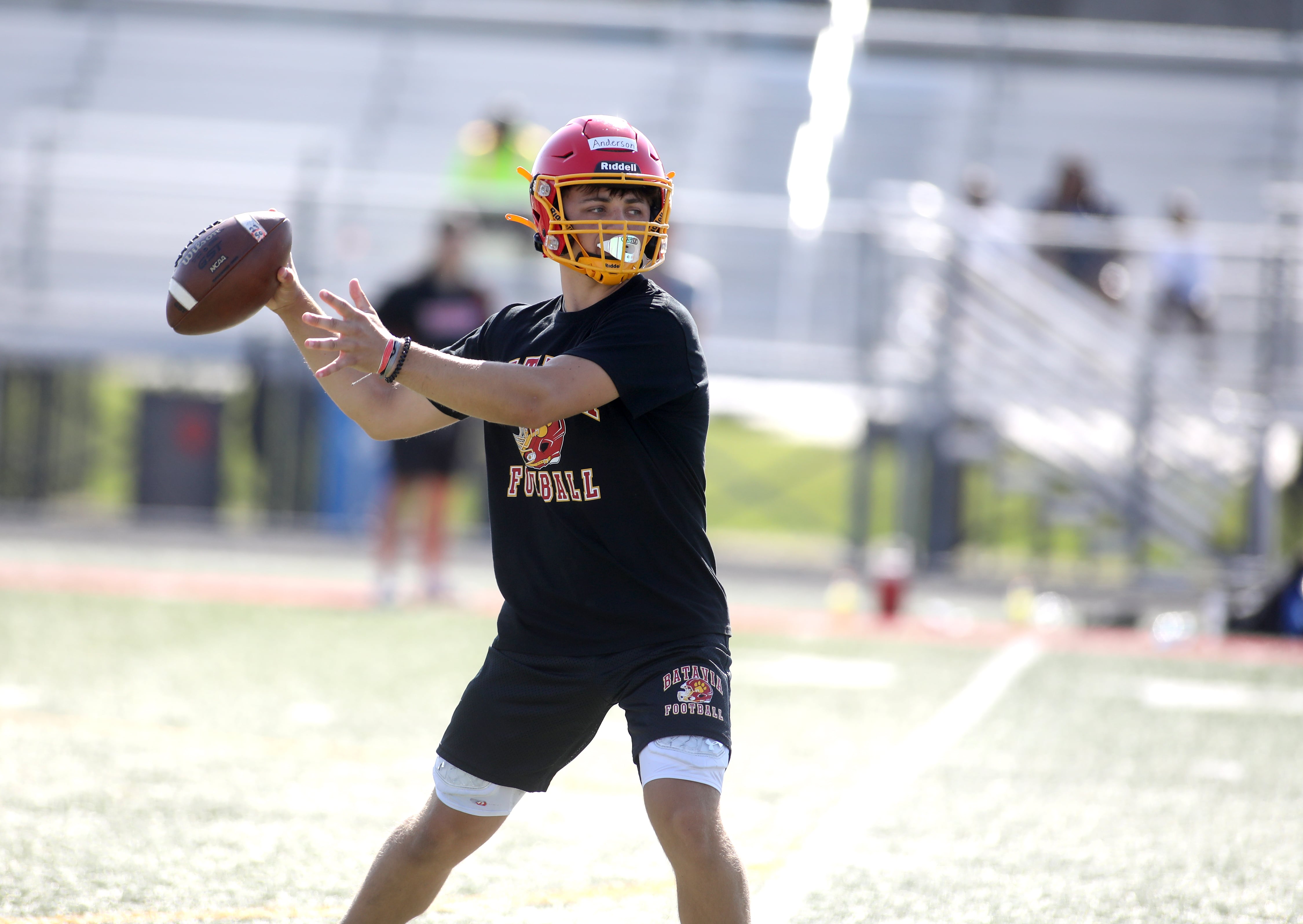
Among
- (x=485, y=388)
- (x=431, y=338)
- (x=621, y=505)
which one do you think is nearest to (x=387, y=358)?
(x=485, y=388)

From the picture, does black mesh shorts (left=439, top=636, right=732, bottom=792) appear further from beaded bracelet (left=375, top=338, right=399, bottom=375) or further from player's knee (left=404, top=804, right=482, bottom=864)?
beaded bracelet (left=375, top=338, right=399, bottom=375)

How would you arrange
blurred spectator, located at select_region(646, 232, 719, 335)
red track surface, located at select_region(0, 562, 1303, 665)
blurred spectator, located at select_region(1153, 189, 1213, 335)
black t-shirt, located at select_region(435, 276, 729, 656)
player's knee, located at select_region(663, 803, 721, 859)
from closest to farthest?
player's knee, located at select_region(663, 803, 721, 859)
black t-shirt, located at select_region(435, 276, 729, 656)
red track surface, located at select_region(0, 562, 1303, 665)
blurred spectator, located at select_region(646, 232, 719, 335)
blurred spectator, located at select_region(1153, 189, 1213, 335)

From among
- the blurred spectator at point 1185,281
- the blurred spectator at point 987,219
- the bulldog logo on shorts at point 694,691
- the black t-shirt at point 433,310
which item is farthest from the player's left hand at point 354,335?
the blurred spectator at point 1185,281

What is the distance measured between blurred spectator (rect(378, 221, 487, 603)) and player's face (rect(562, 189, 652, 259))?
18.0 ft

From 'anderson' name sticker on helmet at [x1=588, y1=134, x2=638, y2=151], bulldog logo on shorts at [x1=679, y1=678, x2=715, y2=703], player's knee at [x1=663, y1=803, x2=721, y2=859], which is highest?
'anderson' name sticker on helmet at [x1=588, y1=134, x2=638, y2=151]

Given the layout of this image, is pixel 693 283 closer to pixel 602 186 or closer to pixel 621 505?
pixel 602 186

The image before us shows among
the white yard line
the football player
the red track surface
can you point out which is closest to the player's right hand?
the football player

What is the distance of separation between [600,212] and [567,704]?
0.99 meters

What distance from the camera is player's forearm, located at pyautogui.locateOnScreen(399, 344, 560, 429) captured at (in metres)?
2.94

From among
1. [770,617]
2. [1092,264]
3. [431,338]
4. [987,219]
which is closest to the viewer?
[431,338]

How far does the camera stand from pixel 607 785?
5184mm

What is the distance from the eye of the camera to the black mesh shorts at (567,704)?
9.96ft

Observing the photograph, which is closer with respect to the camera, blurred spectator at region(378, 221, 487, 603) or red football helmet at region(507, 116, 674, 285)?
red football helmet at region(507, 116, 674, 285)

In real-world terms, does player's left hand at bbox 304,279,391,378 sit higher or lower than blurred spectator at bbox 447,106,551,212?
lower
